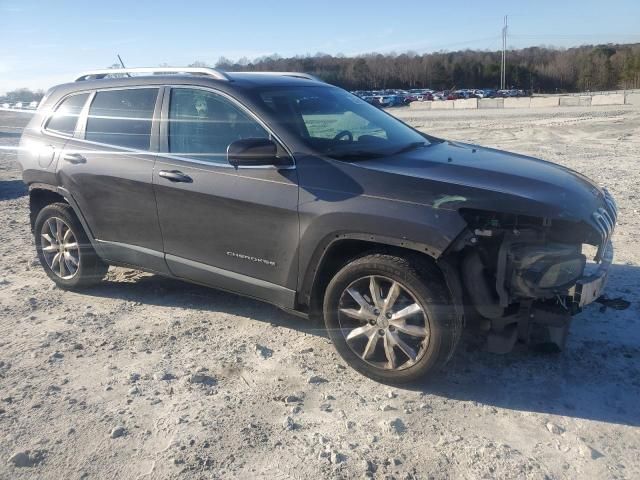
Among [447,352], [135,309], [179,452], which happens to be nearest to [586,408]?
[447,352]

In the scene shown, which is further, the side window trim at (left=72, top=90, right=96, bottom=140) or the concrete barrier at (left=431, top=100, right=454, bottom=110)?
the concrete barrier at (left=431, top=100, right=454, bottom=110)

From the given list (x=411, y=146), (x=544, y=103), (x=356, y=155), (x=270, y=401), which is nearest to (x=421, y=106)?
(x=544, y=103)

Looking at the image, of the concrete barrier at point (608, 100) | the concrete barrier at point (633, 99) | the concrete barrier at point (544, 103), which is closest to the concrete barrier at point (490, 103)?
the concrete barrier at point (544, 103)

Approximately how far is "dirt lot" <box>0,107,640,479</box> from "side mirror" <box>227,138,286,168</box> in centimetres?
136

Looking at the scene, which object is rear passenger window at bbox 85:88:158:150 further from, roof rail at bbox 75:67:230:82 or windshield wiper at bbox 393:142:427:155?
windshield wiper at bbox 393:142:427:155

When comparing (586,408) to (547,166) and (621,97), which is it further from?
A: (621,97)

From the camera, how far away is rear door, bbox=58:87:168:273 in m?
4.76

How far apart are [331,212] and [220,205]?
0.92 meters

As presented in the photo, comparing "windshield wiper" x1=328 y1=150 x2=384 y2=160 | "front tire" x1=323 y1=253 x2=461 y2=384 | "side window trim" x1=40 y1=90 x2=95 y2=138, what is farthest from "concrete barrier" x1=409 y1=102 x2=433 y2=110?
"front tire" x1=323 y1=253 x2=461 y2=384

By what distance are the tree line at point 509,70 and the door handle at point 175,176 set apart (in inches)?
3427

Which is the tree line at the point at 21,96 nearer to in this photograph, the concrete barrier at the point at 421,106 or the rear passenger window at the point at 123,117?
the rear passenger window at the point at 123,117

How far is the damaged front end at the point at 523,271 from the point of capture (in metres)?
3.54

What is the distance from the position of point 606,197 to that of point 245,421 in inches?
116

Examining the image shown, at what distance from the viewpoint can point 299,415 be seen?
354 centimetres
